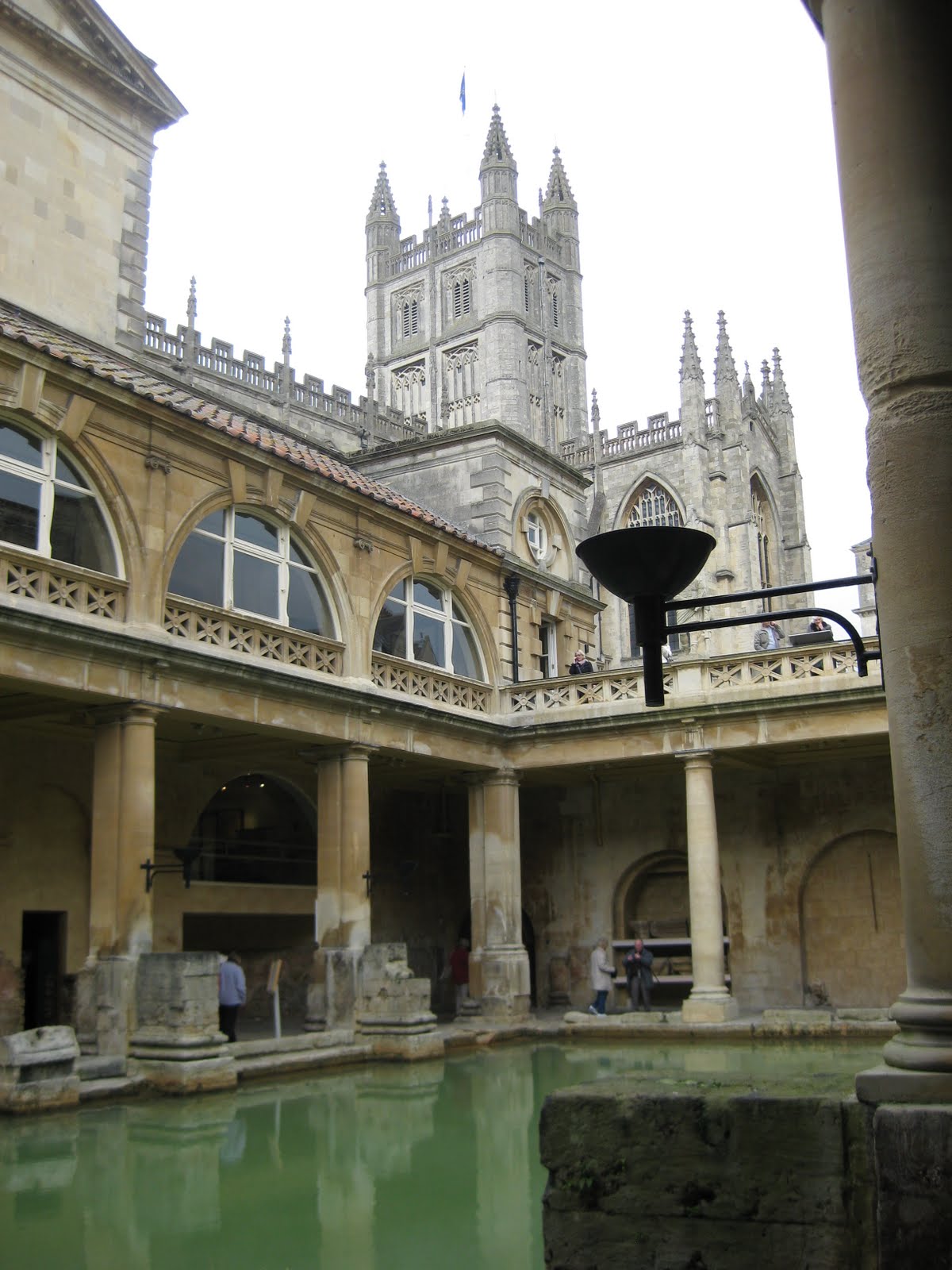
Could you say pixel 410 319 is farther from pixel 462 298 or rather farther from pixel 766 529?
pixel 766 529

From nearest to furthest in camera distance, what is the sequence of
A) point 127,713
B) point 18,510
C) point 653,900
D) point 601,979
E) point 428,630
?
point 18,510, point 127,713, point 601,979, point 428,630, point 653,900

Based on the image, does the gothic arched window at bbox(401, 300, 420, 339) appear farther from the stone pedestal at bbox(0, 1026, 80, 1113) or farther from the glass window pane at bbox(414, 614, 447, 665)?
the stone pedestal at bbox(0, 1026, 80, 1113)

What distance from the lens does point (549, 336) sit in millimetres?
91188

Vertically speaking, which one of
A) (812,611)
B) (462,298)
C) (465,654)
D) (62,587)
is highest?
(462,298)

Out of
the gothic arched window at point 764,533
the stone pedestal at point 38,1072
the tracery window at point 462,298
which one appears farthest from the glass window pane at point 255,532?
the tracery window at point 462,298

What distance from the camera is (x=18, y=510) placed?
1617 centimetres

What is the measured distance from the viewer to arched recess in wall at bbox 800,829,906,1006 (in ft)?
82.0

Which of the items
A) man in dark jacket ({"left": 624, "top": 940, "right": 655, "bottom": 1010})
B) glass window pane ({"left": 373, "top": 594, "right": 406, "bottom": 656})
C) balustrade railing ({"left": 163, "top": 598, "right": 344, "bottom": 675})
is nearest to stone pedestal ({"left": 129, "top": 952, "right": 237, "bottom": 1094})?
balustrade railing ({"left": 163, "top": 598, "right": 344, "bottom": 675})

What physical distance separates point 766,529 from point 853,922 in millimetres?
42967

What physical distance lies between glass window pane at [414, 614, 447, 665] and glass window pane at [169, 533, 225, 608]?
5.21m

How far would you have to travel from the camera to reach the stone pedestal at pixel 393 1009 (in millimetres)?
18375

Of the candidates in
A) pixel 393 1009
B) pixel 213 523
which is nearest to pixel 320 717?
pixel 213 523

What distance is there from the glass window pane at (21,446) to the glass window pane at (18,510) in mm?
272

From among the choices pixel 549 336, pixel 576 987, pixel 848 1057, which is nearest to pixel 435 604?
pixel 576 987
